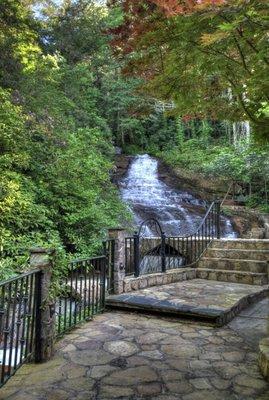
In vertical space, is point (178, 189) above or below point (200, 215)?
above

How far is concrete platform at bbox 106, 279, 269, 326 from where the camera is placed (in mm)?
4996

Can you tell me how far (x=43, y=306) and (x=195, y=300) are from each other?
279cm

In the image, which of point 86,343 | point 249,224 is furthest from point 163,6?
point 249,224

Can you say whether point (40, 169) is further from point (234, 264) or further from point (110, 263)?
point (234, 264)

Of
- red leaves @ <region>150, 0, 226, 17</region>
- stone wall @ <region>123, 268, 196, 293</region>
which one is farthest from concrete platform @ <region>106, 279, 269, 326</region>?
red leaves @ <region>150, 0, 226, 17</region>

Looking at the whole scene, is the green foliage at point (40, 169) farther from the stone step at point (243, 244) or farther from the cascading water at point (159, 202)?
the stone step at point (243, 244)

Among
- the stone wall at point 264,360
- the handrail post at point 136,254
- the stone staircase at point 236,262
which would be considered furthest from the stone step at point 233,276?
the stone wall at point 264,360

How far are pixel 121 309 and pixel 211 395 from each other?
Answer: 2.70 meters

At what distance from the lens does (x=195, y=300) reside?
568 cm

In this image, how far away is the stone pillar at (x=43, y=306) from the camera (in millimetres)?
Answer: 3631

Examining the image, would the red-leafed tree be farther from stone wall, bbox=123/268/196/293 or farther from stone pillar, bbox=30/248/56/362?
stone wall, bbox=123/268/196/293

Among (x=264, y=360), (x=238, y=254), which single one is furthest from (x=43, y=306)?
(x=238, y=254)

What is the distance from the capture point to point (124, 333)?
14.7 ft

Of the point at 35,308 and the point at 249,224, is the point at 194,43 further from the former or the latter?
the point at 249,224
